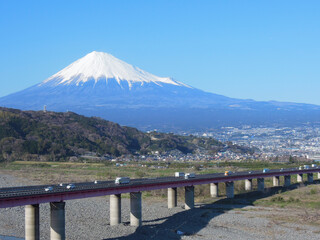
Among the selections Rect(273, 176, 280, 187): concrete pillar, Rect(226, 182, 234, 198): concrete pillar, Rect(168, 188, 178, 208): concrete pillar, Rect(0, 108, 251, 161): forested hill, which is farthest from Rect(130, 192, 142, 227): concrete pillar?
Rect(0, 108, 251, 161): forested hill

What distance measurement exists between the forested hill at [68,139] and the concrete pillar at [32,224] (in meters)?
87.6

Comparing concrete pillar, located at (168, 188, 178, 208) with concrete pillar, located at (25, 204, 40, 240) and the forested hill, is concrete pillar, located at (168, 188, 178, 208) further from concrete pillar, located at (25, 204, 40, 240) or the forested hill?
the forested hill

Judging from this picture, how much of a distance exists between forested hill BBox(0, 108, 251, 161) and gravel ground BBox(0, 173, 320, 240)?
248 ft

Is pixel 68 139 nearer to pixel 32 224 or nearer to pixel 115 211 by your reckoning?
pixel 115 211

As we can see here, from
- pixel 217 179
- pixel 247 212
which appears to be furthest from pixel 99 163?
pixel 247 212

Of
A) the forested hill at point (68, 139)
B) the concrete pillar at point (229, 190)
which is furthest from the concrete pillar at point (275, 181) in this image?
the forested hill at point (68, 139)

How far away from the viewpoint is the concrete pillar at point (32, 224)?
35.5 metres

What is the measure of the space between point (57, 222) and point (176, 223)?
1124cm

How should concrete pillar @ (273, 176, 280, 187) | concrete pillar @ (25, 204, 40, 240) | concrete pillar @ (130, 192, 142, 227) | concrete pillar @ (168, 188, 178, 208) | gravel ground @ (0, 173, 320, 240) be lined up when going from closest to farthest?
concrete pillar @ (25, 204, 40, 240) → gravel ground @ (0, 173, 320, 240) → concrete pillar @ (130, 192, 142, 227) → concrete pillar @ (168, 188, 178, 208) → concrete pillar @ (273, 176, 280, 187)

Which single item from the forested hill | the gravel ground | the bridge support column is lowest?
the gravel ground

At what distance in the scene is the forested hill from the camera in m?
129

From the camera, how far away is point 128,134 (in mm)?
184125

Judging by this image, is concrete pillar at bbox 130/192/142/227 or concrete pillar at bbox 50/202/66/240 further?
concrete pillar at bbox 130/192/142/227

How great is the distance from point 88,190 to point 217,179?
23109 mm
